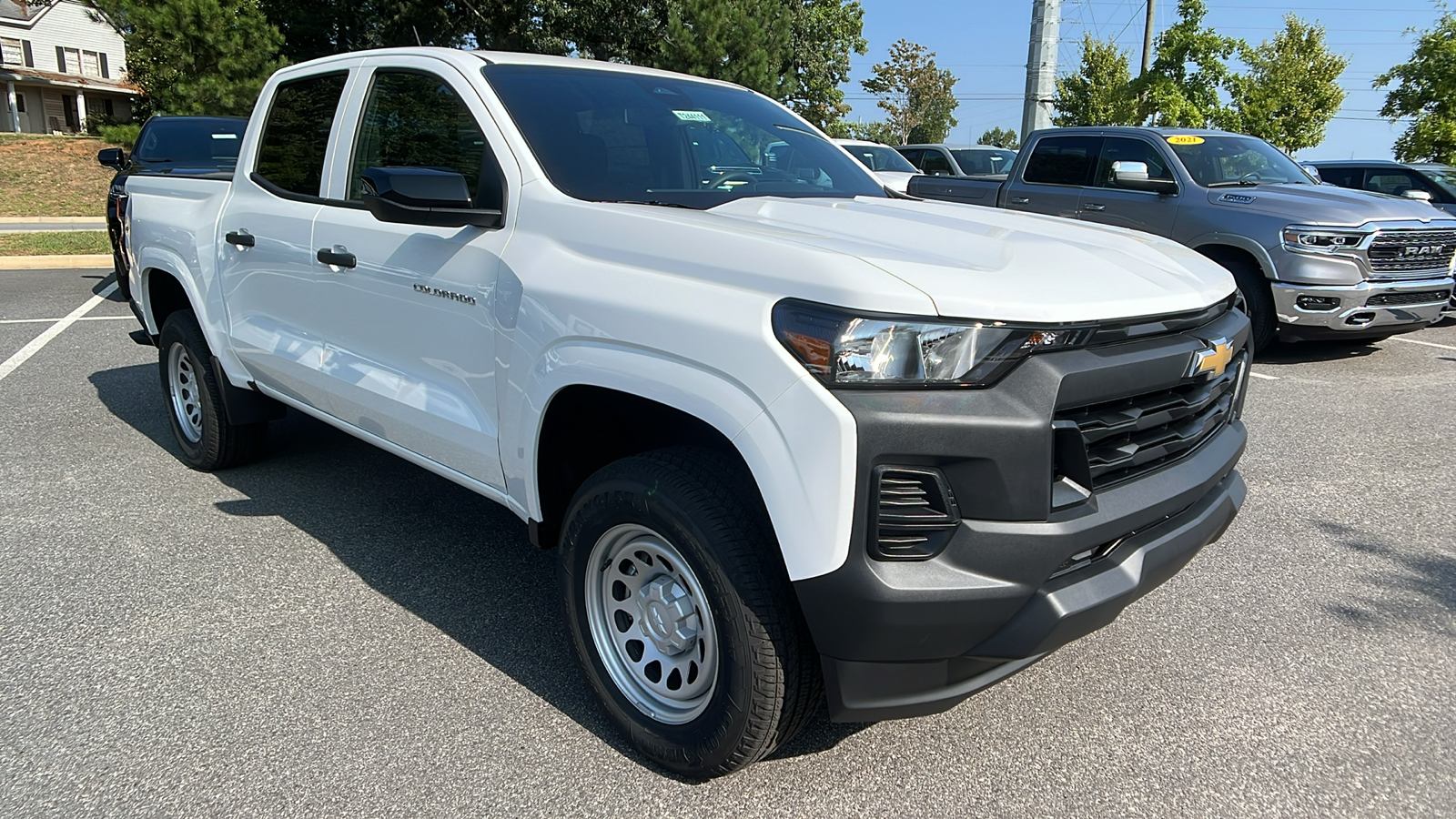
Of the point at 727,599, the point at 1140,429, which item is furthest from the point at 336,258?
the point at 1140,429

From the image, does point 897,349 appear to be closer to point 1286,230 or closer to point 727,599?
point 727,599

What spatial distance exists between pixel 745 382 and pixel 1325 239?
7043 millimetres

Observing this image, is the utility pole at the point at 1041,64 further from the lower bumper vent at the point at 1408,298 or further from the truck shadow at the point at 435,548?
the truck shadow at the point at 435,548

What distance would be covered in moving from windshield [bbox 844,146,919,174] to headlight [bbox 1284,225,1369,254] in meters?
6.62

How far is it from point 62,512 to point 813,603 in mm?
3888

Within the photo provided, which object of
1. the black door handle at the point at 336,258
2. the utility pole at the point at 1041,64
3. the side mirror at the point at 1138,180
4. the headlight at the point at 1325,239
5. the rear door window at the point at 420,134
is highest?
the utility pole at the point at 1041,64

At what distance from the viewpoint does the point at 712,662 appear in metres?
2.54

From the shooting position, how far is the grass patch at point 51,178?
21359 millimetres

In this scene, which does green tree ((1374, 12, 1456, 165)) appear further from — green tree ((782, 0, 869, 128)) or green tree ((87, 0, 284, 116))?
green tree ((87, 0, 284, 116))

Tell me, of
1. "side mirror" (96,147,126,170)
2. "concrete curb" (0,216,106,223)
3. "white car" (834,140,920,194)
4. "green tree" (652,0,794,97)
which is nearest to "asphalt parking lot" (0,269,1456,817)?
"side mirror" (96,147,126,170)

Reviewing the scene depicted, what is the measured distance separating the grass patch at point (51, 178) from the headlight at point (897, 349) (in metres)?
23.1

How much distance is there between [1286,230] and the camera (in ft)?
25.2

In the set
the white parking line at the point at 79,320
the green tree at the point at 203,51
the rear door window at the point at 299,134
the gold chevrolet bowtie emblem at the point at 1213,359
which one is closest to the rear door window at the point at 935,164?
the white parking line at the point at 79,320

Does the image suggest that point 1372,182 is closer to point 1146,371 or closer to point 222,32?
point 1146,371
